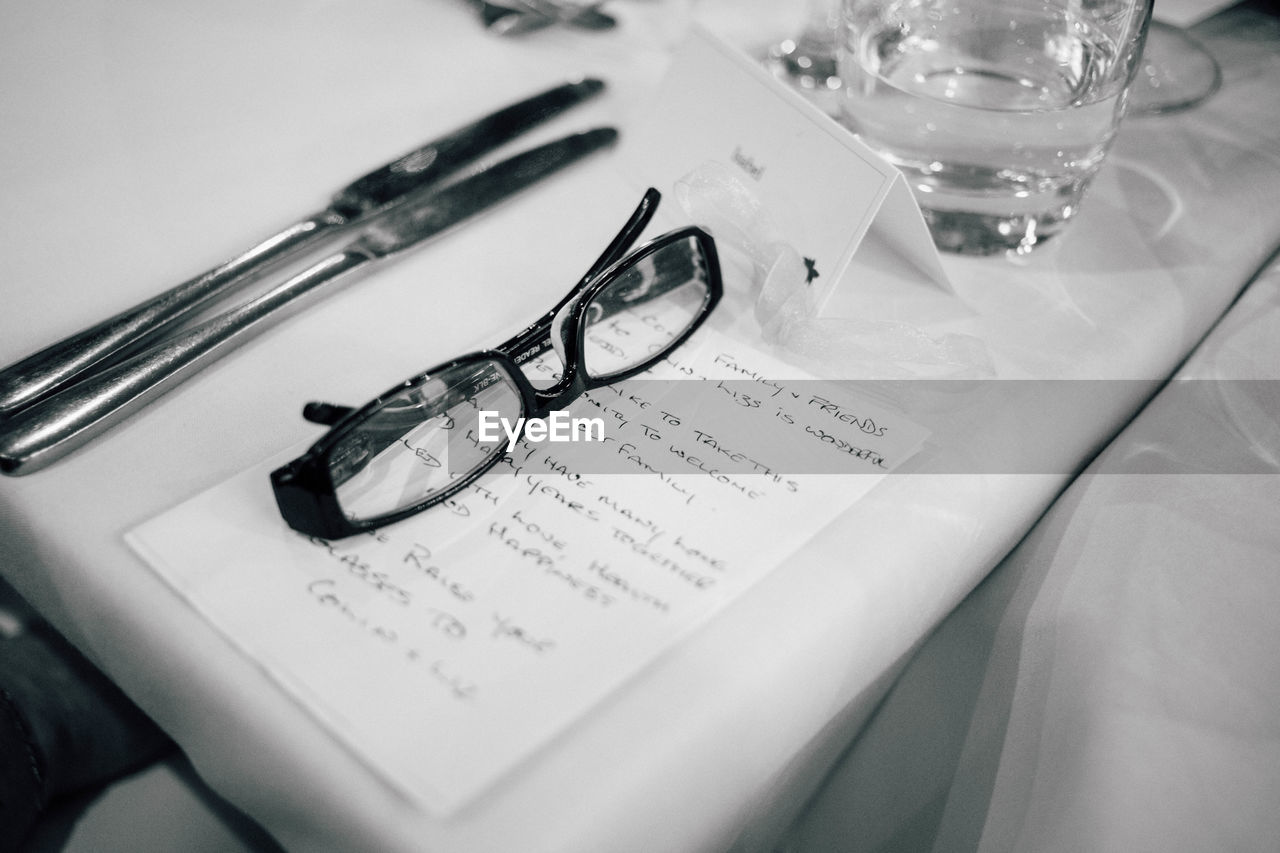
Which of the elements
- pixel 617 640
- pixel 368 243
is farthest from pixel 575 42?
pixel 617 640

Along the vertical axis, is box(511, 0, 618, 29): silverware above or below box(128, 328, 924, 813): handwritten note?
above

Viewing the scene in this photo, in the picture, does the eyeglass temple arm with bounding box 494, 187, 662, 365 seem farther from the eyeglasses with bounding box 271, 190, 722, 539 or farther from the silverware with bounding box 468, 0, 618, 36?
the silverware with bounding box 468, 0, 618, 36

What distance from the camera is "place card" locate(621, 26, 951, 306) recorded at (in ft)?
1.58

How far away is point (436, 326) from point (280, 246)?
111 millimetres

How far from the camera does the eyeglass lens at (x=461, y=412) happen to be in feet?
1.23

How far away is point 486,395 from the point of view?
413 millimetres

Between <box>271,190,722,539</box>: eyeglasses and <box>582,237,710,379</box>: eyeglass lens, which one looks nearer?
<box>271,190,722,539</box>: eyeglasses

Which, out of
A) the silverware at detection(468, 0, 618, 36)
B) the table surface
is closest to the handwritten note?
the table surface

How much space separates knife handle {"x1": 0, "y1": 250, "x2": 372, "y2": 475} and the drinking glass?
Answer: 0.34 m

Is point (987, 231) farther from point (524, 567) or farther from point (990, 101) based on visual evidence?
point (524, 567)

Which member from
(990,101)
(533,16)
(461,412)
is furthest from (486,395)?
(533,16)

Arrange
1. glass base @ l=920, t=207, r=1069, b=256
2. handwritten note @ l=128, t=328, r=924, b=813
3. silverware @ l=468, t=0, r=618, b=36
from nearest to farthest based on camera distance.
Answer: handwritten note @ l=128, t=328, r=924, b=813 < glass base @ l=920, t=207, r=1069, b=256 < silverware @ l=468, t=0, r=618, b=36

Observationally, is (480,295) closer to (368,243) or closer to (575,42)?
(368,243)

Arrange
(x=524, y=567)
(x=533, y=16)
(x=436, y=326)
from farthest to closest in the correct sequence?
(x=533, y=16), (x=436, y=326), (x=524, y=567)
